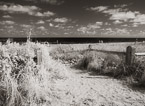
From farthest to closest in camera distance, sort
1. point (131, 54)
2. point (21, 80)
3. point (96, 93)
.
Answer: point (131, 54) → point (96, 93) → point (21, 80)

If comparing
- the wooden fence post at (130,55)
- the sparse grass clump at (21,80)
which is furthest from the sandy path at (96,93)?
the wooden fence post at (130,55)

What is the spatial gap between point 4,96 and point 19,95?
1.32 feet

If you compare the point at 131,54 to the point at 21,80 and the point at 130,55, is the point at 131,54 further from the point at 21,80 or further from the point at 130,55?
the point at 21,80

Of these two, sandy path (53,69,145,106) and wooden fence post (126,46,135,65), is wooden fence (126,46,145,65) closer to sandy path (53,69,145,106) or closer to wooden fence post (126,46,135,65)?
wooden fence post (126,46,135,65)

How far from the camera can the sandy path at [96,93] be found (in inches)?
158

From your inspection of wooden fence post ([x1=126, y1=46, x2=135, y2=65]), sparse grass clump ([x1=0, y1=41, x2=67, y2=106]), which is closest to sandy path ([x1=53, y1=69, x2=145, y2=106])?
sparse grass clump ([x1=0, y1=41, x2=67, y2=106])

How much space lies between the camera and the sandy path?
401 centimetres

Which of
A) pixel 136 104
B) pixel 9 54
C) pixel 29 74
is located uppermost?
pixel 9 54

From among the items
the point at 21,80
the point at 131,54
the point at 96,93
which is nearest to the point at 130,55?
the point at 131,54

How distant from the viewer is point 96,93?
4.62 meters

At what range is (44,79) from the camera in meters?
4.41

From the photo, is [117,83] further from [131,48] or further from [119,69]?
[131,48]

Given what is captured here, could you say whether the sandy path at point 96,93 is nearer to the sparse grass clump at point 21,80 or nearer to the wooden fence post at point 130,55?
the sparse grass clump at point 21,80

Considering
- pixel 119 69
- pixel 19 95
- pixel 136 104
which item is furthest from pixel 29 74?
pixel 119 69
